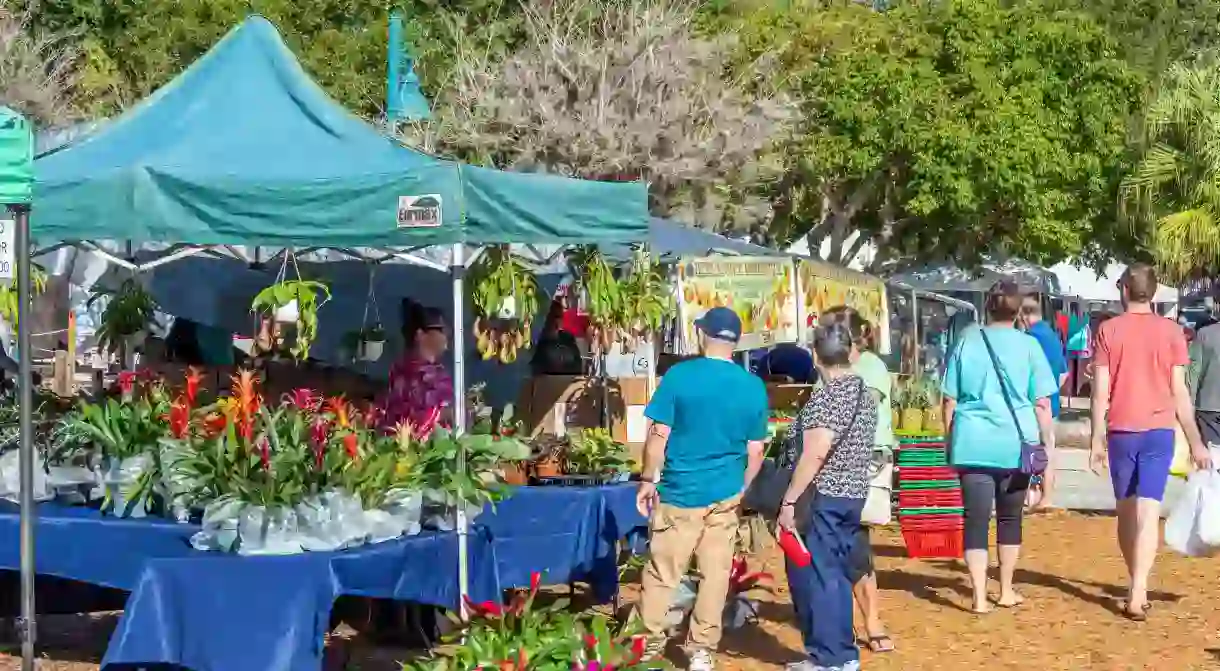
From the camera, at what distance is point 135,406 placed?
25.7ft

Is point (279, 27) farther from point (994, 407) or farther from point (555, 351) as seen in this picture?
point (994, 407)

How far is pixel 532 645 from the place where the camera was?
657 cm

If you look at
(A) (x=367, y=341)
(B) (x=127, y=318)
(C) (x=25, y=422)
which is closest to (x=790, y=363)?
(A) (x=367, y=341)

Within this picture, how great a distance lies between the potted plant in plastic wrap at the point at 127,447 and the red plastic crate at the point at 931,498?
506 cm

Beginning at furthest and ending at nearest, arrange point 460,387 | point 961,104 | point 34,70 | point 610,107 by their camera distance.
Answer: point 961,104, point 34,70, point 610,107, point 460,387

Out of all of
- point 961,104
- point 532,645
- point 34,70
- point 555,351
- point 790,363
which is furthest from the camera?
point 961,104

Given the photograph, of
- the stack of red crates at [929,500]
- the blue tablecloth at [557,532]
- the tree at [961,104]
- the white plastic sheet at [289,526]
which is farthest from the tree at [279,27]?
the white plastic sheet at [289,526]

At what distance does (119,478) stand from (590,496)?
2219mm

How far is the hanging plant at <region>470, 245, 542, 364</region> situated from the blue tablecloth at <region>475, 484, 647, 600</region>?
0.77 metres

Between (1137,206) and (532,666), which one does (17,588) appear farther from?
(1137,206)

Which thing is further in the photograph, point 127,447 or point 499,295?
point 499,295

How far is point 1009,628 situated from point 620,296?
8.63 feet

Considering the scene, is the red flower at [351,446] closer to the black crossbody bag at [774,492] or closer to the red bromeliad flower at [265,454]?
the red bromeliad flower at [265,454]

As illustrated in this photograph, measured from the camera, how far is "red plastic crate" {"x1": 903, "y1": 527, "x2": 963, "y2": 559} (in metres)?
11.1
